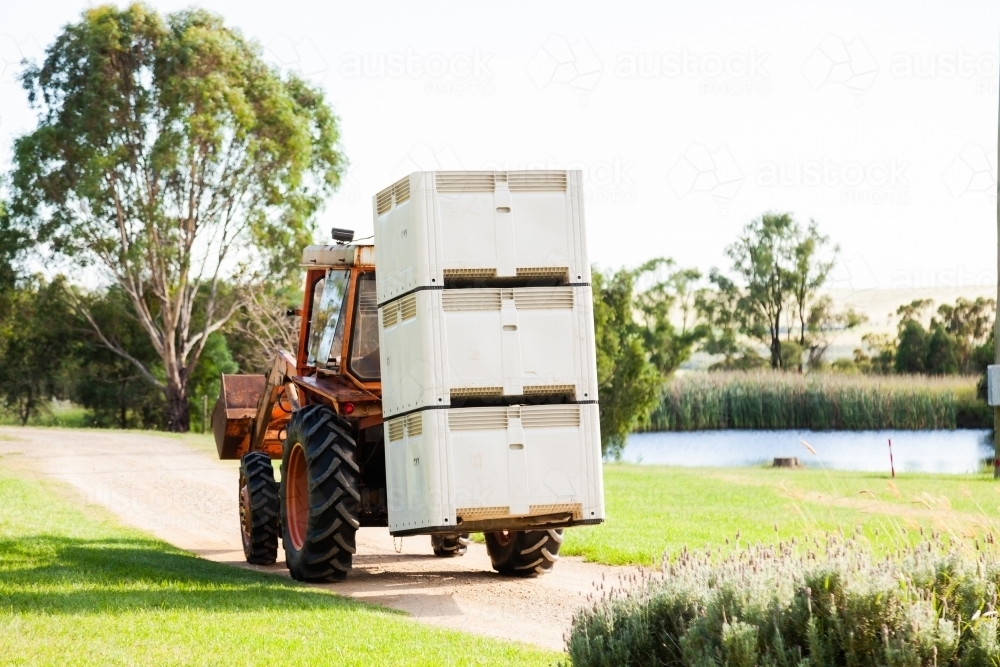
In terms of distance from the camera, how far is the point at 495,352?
30.0 feet

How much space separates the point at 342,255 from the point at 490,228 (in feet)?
7.78

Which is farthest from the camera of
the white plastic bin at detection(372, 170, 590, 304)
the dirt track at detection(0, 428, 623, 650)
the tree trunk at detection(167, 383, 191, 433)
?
the tree trunk at detection(167, 383, 191, 433)

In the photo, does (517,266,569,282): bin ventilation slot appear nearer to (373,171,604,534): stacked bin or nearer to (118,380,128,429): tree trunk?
(373,171,604,534): stacked bin

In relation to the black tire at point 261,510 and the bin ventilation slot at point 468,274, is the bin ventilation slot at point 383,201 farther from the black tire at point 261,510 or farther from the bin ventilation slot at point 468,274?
the black tire at point 261,510

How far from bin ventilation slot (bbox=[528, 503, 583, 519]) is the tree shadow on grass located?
151cm

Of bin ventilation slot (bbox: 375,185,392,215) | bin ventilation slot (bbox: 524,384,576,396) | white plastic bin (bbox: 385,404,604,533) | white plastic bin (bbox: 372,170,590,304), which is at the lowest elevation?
white plastic bin (bbox: 385,404,604,533)

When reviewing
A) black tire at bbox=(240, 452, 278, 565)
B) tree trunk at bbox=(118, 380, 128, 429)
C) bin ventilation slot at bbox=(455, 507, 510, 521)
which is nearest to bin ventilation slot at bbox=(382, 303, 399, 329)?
bin ventilation slot at bbox=(455, 507, 510, 521)

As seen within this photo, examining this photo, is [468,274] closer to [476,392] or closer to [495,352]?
[495,352]

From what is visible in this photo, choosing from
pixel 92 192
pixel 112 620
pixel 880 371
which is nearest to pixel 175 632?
pixel 112 620

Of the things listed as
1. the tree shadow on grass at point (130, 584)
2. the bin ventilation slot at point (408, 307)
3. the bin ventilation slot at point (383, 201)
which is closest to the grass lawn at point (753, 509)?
the bin ventilation slot at point (408, 307)

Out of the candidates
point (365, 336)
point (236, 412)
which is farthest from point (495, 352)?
point (236, 412)

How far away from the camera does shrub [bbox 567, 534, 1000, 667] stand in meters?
4.84

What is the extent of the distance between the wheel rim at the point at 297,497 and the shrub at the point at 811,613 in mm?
5532

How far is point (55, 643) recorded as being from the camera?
7656 mm
